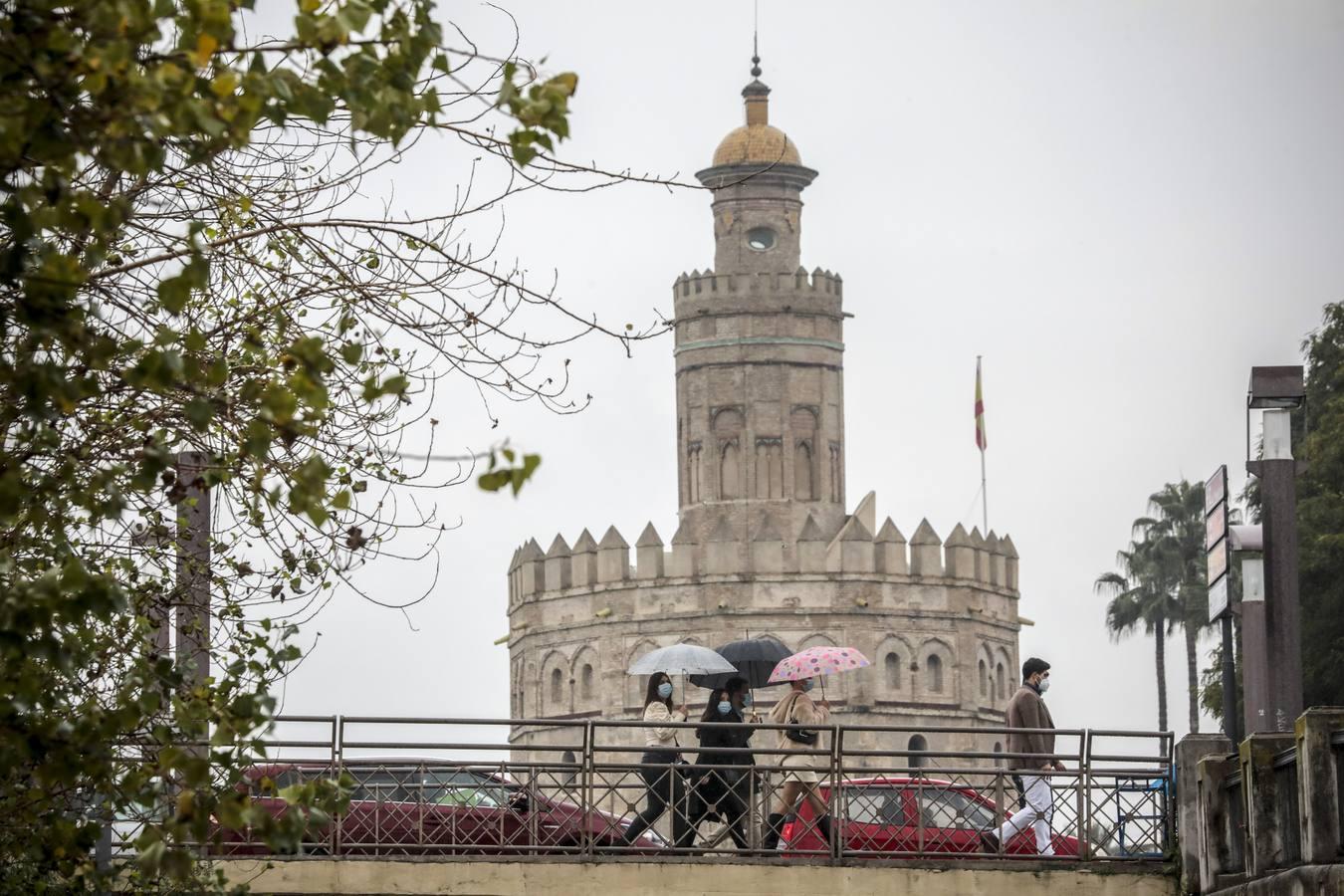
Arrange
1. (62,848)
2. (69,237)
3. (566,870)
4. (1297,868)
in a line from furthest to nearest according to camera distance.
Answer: (566,870)
(1297,868)
(69,237)
(62,848)

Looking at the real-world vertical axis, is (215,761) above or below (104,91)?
below

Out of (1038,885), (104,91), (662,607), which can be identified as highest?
(662,607)

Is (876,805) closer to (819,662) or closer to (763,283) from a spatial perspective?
(819,662)

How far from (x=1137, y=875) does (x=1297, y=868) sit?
13.0 feet

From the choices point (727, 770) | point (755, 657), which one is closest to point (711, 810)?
point (727, 770)

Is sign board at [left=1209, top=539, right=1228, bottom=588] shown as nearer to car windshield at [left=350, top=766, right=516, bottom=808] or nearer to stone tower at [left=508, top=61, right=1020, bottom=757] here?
car windshield at [left=350, top=766, right=516, bottom=808]

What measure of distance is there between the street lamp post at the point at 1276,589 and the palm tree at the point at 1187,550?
4751cm

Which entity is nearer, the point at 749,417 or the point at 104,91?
the point at 104,91

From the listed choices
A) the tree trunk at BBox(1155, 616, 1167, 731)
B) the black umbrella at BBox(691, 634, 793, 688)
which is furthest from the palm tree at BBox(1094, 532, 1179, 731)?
the black umbrella at BBox(691, 634, 793, 688)

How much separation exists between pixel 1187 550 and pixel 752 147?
16.0 m

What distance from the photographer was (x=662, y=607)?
57.2 metres

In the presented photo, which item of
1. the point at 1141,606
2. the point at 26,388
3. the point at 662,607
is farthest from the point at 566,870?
the point at 1141,606

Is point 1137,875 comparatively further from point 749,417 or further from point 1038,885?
point 749,417

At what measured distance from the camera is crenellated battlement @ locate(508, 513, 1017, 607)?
57094mm
